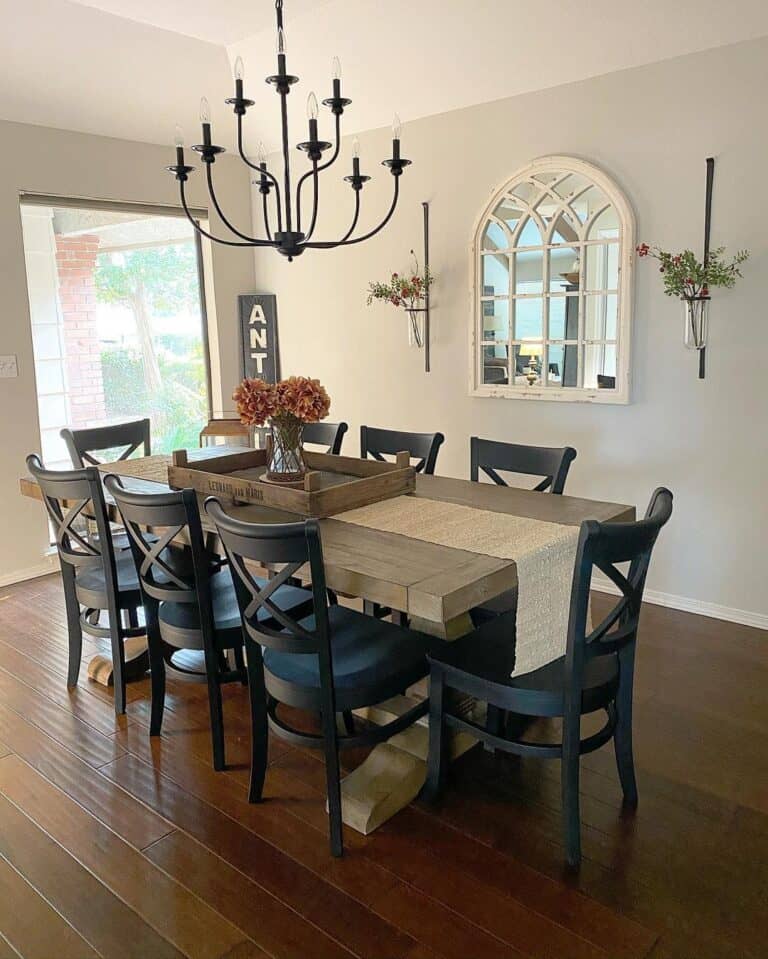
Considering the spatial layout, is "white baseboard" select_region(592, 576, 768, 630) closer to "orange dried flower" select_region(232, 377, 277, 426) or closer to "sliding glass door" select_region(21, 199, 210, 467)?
"orange dried flower" select_region(232, 377, 277, 426)

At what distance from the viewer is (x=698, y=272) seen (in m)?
3.34

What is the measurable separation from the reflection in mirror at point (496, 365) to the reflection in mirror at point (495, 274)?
296mm

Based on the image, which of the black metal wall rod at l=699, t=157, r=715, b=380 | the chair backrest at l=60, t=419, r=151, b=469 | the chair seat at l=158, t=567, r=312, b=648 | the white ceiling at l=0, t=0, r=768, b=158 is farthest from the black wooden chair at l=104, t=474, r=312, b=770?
the white ceiling at l=0, t=0, r=768, b=158

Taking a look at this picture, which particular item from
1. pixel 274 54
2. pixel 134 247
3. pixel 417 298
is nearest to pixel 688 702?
pixel 417 298

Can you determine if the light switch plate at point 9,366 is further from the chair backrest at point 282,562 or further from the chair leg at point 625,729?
the chair leg at point 625,729

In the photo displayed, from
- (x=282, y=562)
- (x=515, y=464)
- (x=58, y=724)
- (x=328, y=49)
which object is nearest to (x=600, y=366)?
(x=515, y=464)

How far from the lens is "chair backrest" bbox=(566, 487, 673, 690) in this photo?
1.88 m

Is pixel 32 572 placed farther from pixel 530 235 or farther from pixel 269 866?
pixel 530 235

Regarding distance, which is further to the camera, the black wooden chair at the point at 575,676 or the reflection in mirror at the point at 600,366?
the reflection in mirror at the point at 600,366

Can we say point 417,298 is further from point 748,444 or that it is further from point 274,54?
point 748,444

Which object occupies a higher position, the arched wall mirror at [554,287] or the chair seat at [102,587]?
the arched wall mirror at [554,287]

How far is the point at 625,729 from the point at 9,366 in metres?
3.68

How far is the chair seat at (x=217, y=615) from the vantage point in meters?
2.53

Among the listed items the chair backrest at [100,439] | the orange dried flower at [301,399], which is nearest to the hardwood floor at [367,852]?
the orange dried flower at [301,399]
